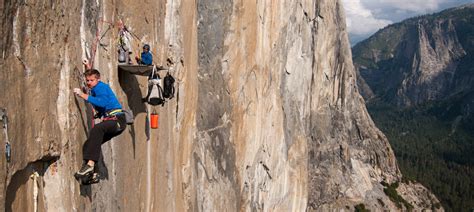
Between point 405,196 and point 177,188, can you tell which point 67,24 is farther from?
point 405,196

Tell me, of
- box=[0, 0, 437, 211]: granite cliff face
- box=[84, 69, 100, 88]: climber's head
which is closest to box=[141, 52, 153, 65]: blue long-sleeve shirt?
box=[0, 0, 437, 211]: granite cliff face

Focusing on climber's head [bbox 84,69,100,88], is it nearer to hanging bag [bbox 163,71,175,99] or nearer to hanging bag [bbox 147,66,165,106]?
hanging bag [bbox 147,66,165,106]

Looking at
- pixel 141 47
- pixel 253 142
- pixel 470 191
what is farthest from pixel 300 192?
pixel 470 191

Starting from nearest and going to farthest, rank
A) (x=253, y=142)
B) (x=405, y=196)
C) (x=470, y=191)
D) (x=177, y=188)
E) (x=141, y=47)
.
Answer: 1. (x=141, y=47)
2. (x=177, y=188)
3. (x=253, y=142)
4. (x=405, y=196)
5. (x=470, y=191)

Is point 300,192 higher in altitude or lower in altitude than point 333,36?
lower

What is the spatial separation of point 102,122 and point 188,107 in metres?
9.35

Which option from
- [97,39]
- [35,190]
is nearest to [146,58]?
[97,39]

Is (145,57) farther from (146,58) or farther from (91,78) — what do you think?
(91,78)

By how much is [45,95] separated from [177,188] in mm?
9302

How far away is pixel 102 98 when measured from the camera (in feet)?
25.2

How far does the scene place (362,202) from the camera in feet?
184

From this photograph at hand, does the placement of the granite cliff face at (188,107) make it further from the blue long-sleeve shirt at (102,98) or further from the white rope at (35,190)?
the blue long-sleeve shirt at (102,98)

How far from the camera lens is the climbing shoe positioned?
730 cm

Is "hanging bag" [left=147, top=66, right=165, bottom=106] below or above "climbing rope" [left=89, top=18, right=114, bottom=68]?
below
